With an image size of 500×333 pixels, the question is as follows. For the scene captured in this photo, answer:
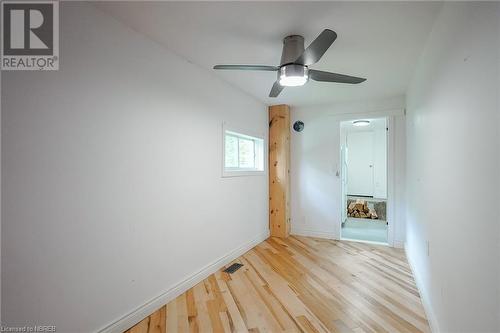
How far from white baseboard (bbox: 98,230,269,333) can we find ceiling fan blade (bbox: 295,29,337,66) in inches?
90.6

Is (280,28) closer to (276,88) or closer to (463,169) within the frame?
(276,88)

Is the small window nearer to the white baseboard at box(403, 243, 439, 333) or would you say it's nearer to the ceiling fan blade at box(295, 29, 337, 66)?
the ceiling fan blade at box(295, 29, 337, 66)

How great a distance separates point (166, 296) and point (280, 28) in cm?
249

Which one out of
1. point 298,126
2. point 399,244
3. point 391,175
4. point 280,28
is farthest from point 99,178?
point 399,244

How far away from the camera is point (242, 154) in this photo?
3656 millimetres

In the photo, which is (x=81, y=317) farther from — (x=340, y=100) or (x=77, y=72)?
(x=340, y=100)

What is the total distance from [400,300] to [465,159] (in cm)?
164

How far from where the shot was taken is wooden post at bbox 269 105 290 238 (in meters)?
4.13

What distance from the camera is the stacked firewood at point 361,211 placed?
5672 mm

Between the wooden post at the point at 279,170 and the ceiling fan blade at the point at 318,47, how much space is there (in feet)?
7.66

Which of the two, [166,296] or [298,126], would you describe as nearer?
[166,296]

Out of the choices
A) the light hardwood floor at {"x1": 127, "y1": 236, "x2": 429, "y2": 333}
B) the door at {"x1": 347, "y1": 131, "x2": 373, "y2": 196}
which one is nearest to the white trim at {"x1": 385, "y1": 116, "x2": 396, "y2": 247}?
the light hardwood floor at {"x1": 127, "y1": 236, "x2": 429, "y2": 333}

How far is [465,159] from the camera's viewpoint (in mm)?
1135

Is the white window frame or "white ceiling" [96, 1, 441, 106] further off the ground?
"white ceiling" [96, 1, 441, 106]
